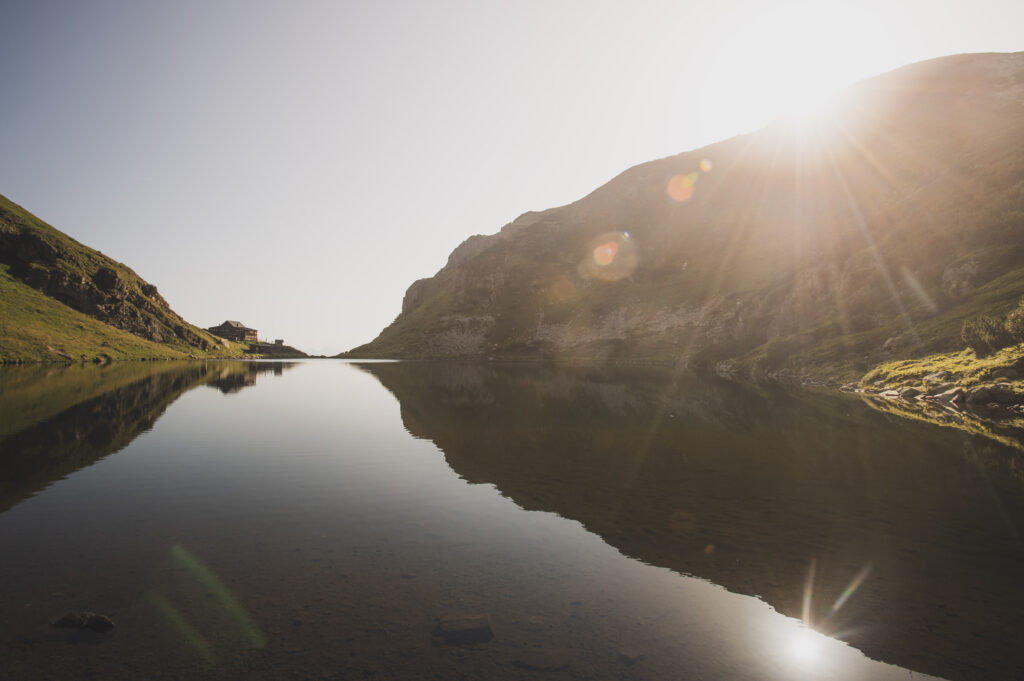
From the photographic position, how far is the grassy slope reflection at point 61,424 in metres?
19.5

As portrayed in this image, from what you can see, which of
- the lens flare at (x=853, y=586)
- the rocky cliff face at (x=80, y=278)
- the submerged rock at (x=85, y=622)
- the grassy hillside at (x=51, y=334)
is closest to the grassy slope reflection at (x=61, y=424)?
the submerged rock at (x=85, y=622)

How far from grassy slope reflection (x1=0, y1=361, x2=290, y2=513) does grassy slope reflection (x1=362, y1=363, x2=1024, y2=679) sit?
16711 mm

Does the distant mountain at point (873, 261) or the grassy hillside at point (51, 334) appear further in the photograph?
the grassy hillside at point (51, 334)

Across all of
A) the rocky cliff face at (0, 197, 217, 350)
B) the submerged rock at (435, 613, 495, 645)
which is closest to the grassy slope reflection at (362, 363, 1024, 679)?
the submerged rock at (435, 613, 495, 645)

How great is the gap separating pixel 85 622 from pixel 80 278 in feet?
558

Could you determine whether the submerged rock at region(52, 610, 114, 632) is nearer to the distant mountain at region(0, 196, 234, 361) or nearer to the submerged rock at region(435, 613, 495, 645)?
the submerged rock at region(435, 613, 495, 645)

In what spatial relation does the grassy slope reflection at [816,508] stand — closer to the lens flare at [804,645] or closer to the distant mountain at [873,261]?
the lens flare at [804,645]

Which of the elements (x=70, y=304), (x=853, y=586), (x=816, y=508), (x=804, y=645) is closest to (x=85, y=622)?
(x=804, y=645)

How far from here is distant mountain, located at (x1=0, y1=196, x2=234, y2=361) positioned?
315 feet

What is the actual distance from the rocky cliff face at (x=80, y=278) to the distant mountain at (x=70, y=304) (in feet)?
0.59

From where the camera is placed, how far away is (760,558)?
12.9 m

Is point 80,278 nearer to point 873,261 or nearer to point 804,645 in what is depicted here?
point 804,645

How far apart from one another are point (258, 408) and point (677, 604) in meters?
42.0

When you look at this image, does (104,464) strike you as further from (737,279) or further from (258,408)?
(737,279)
